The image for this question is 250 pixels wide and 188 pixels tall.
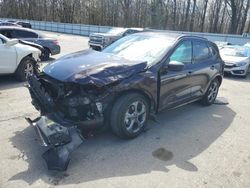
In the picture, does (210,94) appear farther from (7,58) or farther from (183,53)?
(7,58)

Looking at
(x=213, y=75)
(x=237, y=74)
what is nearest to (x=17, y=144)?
(x=213, y=75)

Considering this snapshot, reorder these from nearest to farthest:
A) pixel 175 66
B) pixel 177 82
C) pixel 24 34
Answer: pixel 175 66 → pixel 177 82 → pixel 24 34

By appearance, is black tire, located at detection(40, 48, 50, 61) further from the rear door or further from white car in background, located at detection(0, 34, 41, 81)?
the rear door

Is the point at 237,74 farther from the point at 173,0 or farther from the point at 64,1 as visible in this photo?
the point at 64,1

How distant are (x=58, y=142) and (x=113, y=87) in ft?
3.66

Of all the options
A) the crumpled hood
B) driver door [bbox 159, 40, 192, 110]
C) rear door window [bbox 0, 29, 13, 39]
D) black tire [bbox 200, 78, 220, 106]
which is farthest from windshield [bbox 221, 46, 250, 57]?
rear door window [bbox 0, 29, 13, 39]

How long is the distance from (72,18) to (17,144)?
47754mm

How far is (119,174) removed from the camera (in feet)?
11.5

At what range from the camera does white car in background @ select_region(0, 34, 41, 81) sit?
7.36m

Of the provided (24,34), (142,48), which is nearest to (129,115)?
(142,48)

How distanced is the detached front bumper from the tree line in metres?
41.4

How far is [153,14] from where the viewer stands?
147 ft

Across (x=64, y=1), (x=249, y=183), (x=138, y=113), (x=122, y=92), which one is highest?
(x=64, y=1)

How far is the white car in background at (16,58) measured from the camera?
290 inches
